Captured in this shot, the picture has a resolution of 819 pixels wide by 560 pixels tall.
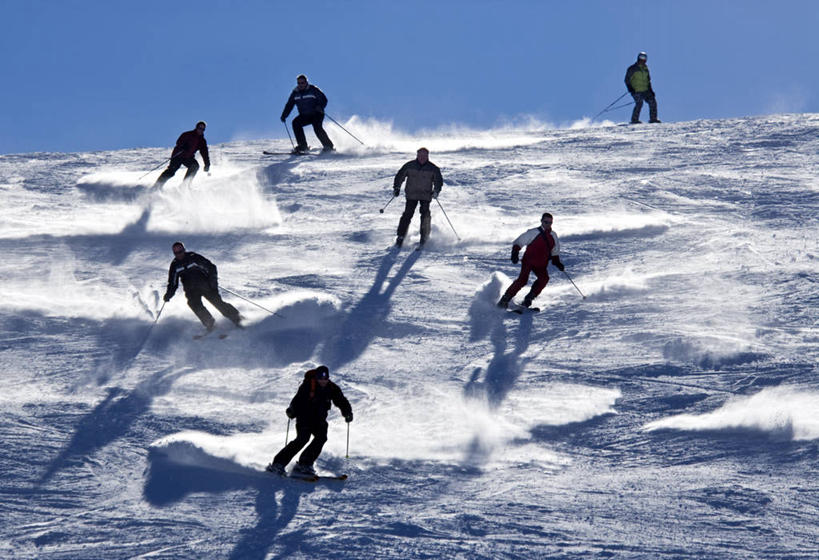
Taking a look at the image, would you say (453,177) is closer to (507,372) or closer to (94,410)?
(507,372)

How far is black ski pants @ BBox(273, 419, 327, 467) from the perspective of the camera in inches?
384

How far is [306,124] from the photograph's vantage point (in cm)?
2091

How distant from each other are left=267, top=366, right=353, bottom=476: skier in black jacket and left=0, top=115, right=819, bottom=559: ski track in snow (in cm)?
20

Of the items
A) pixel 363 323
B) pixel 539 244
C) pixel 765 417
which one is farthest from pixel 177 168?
pixel 765 417

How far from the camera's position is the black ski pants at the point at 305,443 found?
9758 mm

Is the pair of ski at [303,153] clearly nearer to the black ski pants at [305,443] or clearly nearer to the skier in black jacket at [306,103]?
the skier in black jacket at [306,103]

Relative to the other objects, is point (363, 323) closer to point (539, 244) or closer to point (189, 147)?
point (539, 244)

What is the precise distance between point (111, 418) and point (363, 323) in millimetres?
3482

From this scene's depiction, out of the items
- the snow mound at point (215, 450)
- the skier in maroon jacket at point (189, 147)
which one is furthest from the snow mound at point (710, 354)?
the skier in maroon jacket at point (189, 147)

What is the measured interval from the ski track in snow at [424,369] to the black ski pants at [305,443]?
22 centimetres

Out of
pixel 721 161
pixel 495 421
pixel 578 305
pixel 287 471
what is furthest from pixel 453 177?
pixel 287 471

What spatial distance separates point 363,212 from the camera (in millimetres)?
17984

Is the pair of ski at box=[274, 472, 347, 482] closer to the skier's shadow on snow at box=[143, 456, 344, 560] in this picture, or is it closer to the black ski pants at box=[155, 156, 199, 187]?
the skier's shadow on snow at box=[143, 456, 344, 560]

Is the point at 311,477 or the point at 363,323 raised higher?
the point at 363,323
